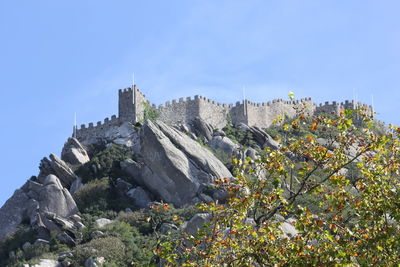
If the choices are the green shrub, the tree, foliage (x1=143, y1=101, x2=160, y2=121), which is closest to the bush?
the green shrub

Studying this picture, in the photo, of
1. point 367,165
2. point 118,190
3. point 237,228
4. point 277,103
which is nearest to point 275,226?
point 237,228

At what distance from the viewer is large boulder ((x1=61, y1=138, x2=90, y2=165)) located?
181 feet

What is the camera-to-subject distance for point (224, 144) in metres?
57.1

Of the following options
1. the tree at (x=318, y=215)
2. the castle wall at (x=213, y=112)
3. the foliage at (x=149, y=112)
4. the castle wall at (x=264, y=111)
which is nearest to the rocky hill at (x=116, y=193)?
the foliage at (x=149, y=112)

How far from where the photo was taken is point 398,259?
17500 mm

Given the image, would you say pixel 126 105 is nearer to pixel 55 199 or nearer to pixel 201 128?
pixel 201 128

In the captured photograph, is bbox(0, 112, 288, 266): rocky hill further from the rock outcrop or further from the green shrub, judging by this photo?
the rock outcrop

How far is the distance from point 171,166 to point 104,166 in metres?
5.66

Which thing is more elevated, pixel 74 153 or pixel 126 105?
pixel 126 105

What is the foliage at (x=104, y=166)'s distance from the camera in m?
52.7

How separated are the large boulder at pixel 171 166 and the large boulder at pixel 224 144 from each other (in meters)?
4.41

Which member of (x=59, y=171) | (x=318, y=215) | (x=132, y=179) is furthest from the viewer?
(x=59, y=171)

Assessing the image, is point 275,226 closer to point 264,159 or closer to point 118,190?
point 264,159

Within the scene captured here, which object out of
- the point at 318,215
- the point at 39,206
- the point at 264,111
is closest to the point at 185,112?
the point at 264,111
